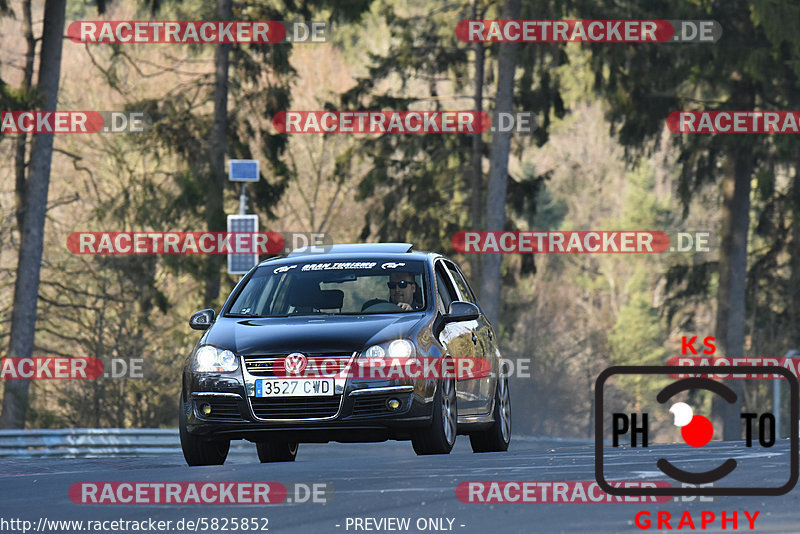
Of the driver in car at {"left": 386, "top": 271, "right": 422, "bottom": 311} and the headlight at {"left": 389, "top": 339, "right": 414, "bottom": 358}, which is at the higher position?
the driver in car at {"left": 386, "top": 271, "right": 422, "bottom": 311}

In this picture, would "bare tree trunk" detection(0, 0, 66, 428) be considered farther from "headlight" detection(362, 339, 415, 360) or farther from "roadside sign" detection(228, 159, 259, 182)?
"headlight" detection(362, 339, 415, 360)

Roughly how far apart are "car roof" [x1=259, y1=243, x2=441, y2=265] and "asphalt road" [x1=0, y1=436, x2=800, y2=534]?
7.06 ft

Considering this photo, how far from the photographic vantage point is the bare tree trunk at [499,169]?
31.9 m

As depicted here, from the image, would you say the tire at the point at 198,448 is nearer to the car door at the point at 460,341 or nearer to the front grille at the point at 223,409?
the front grille at the point at 223,409

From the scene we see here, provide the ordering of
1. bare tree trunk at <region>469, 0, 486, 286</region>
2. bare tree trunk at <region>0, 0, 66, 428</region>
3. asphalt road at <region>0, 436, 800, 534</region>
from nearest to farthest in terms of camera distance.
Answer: asphalt road at <region>0, 436, 800, 534</region> < bare tree trunk at <region>0, 0, 66, 428</region> < bare tree trunk at <region>469, 0, 486, 286</region>

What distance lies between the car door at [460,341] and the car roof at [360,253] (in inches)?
10.2

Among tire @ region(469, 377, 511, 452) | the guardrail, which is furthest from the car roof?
the guardrail

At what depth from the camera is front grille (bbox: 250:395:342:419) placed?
36.7 ft

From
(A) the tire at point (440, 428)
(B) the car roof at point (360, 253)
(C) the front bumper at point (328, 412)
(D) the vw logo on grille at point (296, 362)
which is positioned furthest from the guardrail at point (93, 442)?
(D) the vw logo on grille at point (296, 362)

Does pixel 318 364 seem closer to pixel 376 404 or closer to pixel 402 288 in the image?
pixel 376 404

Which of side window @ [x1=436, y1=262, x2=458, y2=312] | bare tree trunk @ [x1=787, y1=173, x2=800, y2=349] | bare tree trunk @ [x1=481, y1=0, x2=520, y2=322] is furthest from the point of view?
bare tree trunk @ [x1=787, y1=173, x2=800, y2=349]

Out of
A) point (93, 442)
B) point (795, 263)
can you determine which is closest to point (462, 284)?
point (93, 442)

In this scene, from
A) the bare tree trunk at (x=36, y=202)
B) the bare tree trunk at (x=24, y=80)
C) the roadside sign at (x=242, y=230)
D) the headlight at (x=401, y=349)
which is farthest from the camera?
the bare tree trunk at (x=24, y=80)

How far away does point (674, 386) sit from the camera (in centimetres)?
575
